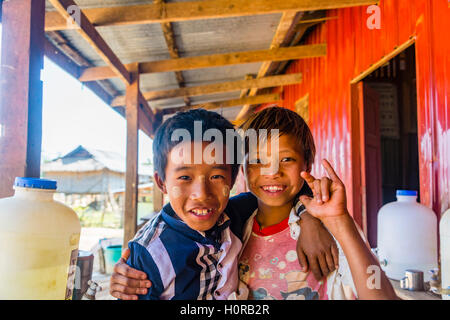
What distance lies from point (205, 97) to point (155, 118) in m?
1.33

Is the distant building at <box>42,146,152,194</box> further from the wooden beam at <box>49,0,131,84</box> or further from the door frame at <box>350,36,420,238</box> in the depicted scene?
the door frame at <box>350,36,420,238</box>

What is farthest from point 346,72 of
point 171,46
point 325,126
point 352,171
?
point 171,46

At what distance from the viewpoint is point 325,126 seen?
16.4ft

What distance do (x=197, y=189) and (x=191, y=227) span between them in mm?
145

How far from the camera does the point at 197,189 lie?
1.13 meters

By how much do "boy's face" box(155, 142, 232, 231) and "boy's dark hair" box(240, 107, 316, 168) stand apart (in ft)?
0.85

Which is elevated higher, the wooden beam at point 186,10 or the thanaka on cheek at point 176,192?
the wooden beam at point 186,10

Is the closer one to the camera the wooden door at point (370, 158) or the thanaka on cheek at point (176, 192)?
the thanaka on cheek at point (176, 192)

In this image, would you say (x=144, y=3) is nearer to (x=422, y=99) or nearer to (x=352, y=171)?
(x=422, y=99)

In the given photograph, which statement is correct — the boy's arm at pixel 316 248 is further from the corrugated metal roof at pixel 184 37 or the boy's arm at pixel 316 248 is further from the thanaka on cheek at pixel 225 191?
the corrugated metal roof at pixel 184 37

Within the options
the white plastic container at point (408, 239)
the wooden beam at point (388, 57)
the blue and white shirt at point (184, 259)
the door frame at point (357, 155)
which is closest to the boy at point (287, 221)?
the blue and white shirt at point (184, 259)

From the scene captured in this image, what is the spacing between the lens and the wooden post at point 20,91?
1.49 meters

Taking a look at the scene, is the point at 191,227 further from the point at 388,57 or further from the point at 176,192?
the point at 388,57

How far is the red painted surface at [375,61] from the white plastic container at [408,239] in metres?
0.28
